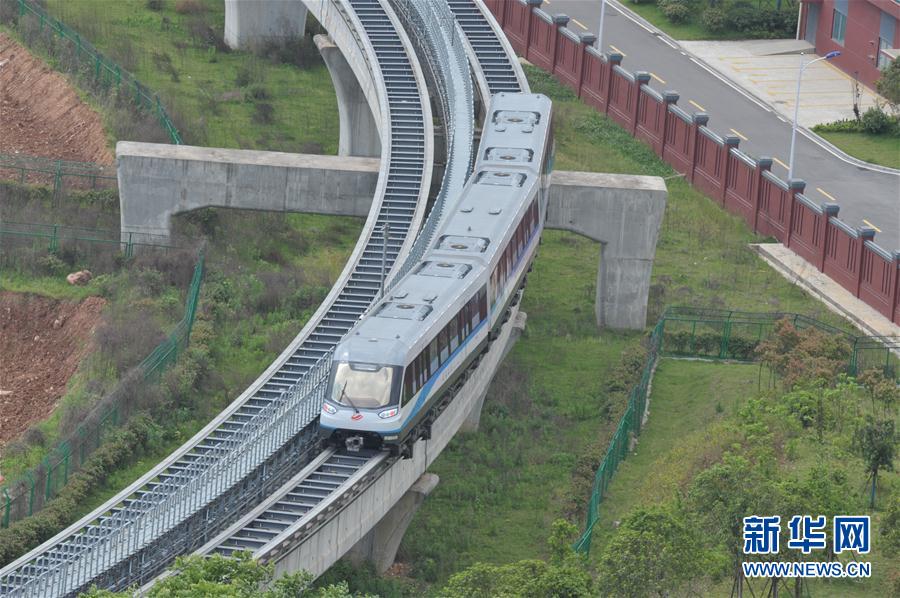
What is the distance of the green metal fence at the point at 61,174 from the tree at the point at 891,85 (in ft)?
104

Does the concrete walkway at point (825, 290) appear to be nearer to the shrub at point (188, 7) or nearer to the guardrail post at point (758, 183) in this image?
the guardrail post at point (758, 183)

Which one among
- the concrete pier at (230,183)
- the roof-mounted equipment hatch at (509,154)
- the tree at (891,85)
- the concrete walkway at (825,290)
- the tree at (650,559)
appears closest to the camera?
the tree at (650,559)

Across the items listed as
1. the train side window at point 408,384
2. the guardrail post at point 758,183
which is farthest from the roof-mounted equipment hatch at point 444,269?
the guardrail post at point 758,183

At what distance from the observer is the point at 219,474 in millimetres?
48625

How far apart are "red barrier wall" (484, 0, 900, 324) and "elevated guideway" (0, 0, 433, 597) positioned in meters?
16.3

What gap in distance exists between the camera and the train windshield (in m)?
49.3

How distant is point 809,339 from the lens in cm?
6178

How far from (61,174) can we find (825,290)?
27.3 m

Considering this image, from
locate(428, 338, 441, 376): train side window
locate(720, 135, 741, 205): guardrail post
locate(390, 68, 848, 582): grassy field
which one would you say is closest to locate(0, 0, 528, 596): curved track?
locate(428, 338, 441, 376): train side window

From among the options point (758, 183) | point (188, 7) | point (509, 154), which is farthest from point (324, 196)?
point (188, 7)

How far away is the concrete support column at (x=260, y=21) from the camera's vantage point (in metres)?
92.2

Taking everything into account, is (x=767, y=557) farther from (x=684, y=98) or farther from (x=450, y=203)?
(x=684, y=98)

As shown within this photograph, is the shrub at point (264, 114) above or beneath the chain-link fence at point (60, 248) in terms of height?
above

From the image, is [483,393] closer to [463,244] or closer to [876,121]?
[463,244]
